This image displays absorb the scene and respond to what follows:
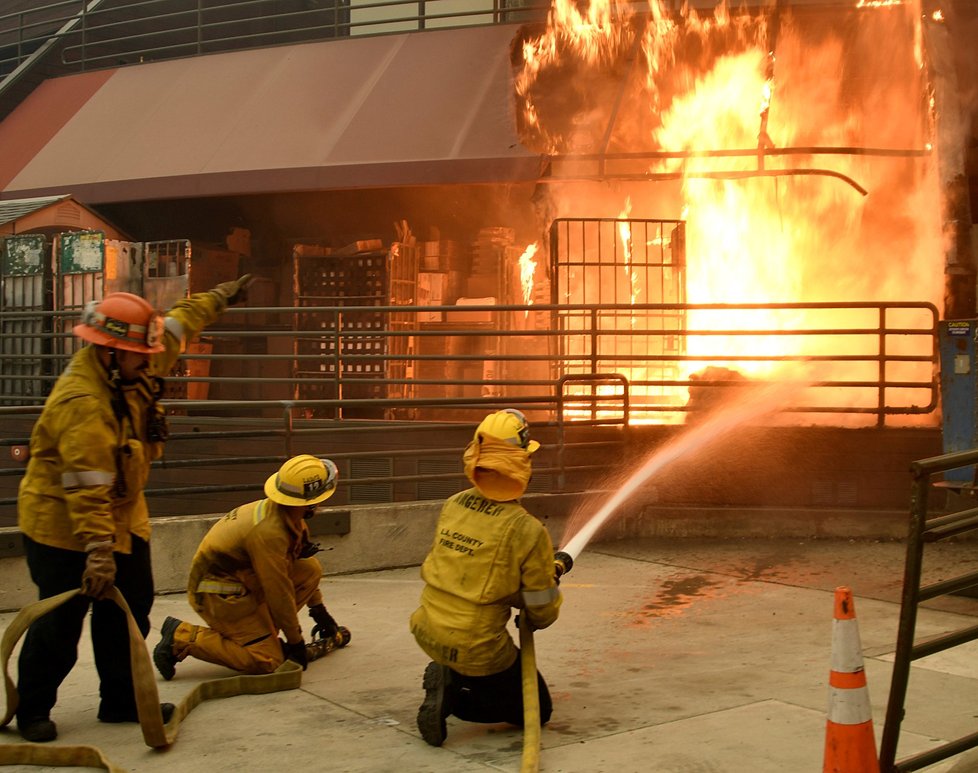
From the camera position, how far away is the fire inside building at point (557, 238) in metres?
10.2

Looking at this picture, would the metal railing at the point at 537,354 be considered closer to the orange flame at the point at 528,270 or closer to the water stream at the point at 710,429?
the water stream at the point at 710,429

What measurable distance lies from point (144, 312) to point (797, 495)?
6445mm

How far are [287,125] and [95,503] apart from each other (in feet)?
39.6

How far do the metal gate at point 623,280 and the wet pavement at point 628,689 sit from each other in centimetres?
517

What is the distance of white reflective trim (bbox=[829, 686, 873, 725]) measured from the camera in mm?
3949

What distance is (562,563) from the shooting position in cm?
509

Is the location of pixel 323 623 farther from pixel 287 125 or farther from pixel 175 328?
pixel 287 125

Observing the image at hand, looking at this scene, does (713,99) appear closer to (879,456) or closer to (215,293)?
(879,456)

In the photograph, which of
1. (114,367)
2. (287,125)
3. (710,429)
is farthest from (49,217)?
(114,367)

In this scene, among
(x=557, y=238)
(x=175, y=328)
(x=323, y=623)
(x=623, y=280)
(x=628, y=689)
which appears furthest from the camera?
(x=623, y=280)

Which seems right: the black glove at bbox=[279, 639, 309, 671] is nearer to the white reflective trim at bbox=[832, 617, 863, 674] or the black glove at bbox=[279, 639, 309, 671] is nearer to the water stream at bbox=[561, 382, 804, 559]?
the white reflective trim at bbox=[832, 617, 863, 674]

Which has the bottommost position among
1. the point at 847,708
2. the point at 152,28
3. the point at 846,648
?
the point at 847,708

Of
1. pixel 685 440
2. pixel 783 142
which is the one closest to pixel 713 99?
pixel 783 142

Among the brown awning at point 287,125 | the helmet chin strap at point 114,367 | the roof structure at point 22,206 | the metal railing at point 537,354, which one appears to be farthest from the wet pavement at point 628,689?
the roof structure at point 22,206
